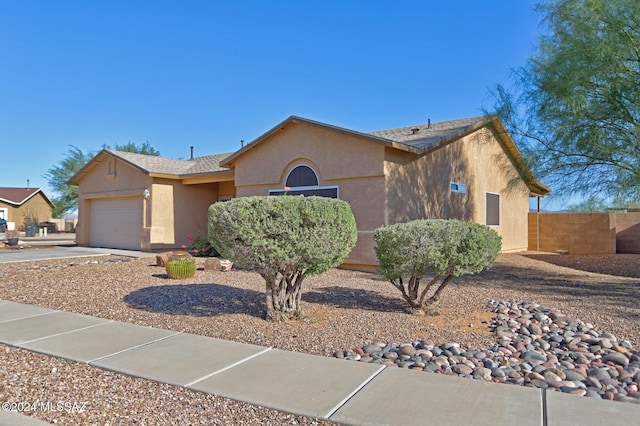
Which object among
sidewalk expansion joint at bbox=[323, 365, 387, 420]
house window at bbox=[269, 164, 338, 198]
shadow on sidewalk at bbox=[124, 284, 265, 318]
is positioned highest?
house window at bbox=[269, 164, 338, 198]

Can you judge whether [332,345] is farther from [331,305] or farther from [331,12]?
[331,12]

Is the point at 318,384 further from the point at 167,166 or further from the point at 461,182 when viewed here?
the point at 167,166

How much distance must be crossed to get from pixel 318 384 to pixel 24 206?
163 ft

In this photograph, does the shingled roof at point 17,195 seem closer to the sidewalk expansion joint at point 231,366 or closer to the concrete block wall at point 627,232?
the sidewalk expansion joint at point 231,366

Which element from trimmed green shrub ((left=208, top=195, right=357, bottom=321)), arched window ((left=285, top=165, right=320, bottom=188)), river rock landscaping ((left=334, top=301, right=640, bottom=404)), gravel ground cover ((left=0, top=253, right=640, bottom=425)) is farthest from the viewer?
arched window ((left=285, top=165, right=320, bottom=188))

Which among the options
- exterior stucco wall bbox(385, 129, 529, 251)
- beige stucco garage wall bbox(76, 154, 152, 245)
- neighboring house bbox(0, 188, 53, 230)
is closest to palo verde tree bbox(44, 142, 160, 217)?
neighboring house bbox(0, 188, 53, 230)

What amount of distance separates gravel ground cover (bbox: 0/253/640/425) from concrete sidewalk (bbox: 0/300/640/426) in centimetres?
24

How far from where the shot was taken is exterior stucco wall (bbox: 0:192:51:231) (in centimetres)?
4328

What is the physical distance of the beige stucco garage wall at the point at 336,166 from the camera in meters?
12.4

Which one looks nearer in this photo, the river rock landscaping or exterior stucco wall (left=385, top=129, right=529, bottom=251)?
the river rock landscaping

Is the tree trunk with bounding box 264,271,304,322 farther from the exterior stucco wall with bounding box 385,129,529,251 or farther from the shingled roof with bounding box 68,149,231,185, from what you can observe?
the shingled roof with bounding box 68,149,231,185

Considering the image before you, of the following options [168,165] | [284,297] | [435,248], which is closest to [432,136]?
[435,248]

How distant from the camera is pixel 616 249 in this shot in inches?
758

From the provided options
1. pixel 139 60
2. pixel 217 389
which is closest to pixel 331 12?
pixel 139 60
